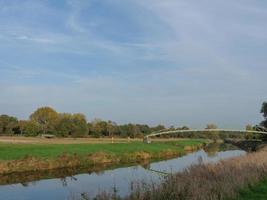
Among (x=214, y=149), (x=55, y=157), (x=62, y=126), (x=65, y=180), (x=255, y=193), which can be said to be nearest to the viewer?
(x=255, y=193)

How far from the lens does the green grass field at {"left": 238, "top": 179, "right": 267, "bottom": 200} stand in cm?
1556

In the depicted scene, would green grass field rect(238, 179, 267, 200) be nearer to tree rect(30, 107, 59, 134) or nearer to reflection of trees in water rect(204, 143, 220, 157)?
reflection of trees in water rect(204, 143, 220, 157)

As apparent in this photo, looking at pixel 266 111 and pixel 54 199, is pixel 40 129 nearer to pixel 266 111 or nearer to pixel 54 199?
pixel 266 111

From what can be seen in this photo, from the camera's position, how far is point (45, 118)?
125m

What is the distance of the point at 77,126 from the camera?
111m

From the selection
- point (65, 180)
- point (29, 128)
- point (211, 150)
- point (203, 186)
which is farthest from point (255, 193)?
point (29, 128)

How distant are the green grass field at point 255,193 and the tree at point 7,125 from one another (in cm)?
10382

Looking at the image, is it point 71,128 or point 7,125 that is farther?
point 7,125

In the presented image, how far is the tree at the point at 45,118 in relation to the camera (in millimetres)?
120650

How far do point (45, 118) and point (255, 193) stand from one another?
11242 centimetres

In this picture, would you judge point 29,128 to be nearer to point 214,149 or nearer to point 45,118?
point 45,118

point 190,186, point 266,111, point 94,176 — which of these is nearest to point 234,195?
point 190,186

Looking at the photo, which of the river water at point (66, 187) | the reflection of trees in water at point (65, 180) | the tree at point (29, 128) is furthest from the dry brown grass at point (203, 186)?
the tree at point (29, 128)

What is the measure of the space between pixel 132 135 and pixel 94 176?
9751cm
